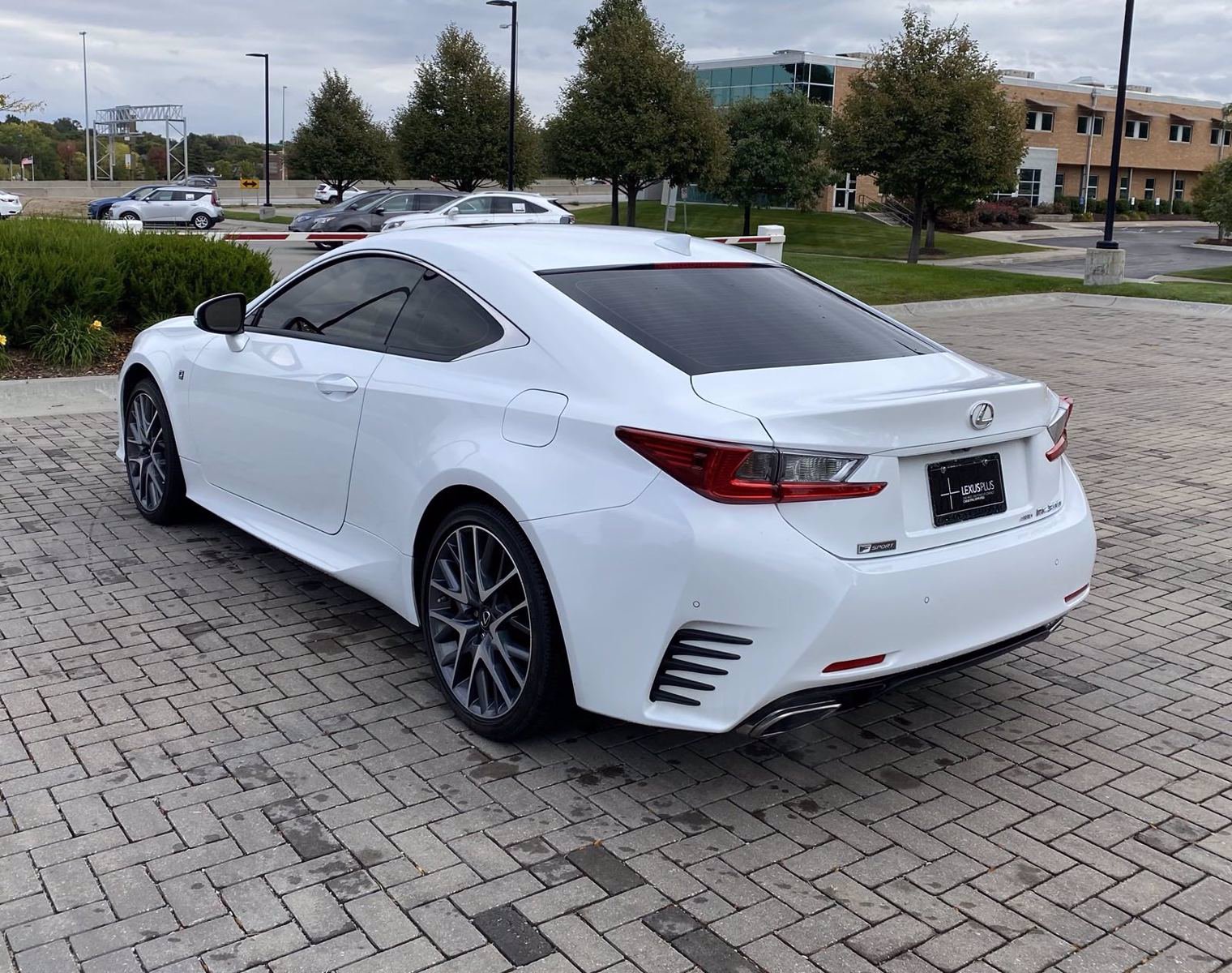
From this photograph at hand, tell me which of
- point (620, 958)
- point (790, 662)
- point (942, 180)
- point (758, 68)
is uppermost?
point (758, 68)

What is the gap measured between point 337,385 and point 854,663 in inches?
94.2

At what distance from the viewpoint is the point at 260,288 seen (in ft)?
40.7

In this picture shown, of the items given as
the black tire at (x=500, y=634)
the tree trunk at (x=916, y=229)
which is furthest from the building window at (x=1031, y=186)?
the black tire at (x=500, y=634)

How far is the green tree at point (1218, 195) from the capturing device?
131 feet

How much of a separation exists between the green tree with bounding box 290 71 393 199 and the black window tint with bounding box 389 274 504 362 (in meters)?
49.7

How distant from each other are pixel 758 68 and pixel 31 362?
57.3m

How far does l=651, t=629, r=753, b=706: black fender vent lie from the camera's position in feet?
11.5

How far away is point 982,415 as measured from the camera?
3820 millimetres

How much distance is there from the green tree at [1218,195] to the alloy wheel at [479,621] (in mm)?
41506

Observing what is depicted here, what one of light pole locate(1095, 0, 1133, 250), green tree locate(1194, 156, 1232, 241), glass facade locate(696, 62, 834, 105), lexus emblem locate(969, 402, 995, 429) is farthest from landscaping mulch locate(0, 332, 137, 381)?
glass facade locate(696, 62, 834, 105)

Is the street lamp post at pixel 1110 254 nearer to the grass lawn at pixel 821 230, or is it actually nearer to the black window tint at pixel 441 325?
the grass lawn at pixel 821 230

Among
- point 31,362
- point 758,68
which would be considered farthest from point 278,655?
point 758,68

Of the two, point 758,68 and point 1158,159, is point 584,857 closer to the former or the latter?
point 758,68

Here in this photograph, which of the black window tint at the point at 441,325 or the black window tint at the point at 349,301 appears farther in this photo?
the black window tint at the point at 349,301
